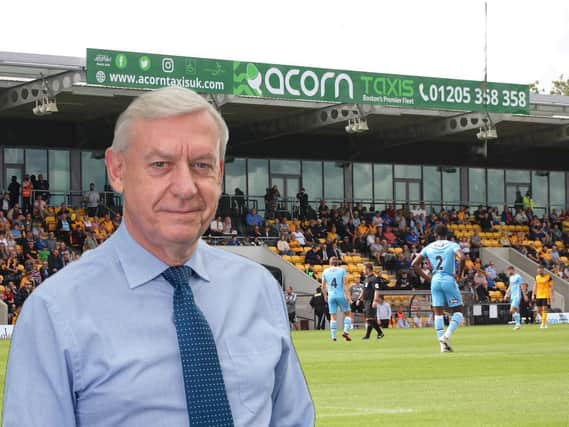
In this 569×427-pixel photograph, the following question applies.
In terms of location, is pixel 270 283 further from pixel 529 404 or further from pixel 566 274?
pixel 566 274

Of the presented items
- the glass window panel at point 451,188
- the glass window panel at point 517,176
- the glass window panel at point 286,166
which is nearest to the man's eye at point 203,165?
the glass window panel at point 286,166

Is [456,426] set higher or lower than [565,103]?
lower

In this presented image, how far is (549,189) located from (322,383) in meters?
48.5

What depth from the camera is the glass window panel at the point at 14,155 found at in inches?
1896

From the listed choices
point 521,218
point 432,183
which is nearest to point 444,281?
point 521,218

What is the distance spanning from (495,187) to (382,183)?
6.60 meters

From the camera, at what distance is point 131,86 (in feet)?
128

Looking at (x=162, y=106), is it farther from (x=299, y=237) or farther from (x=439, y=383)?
(x=299, y=237)

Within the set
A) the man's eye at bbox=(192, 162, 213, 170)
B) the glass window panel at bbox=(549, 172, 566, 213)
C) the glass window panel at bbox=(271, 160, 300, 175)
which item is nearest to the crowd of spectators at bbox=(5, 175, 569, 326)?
the glass window panel at bbox=(271, 160, 300, 175)

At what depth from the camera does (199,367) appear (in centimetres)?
308

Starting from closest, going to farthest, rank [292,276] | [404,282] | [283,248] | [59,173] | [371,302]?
[371,302] → [292,276] → [404,282] → [283,248] → [59,173]

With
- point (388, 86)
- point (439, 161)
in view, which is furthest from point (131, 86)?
point (439, 161)

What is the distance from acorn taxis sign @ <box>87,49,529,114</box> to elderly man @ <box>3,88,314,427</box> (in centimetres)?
3591

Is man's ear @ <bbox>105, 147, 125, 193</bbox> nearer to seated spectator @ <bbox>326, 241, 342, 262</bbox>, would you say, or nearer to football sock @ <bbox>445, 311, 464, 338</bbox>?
football sock @ <bbox>445, 311, 464, 338</bbox>
